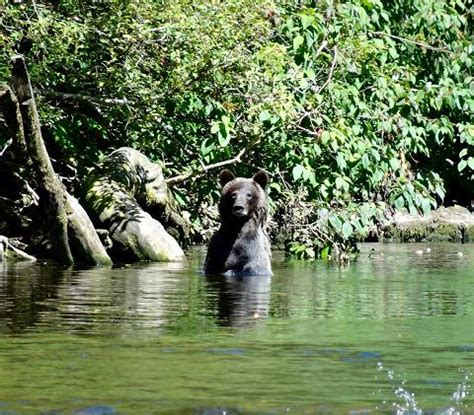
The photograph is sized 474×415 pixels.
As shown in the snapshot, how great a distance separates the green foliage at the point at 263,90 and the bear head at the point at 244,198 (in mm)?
869

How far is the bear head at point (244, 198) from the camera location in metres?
15.5

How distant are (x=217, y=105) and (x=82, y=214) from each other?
227 centimetres

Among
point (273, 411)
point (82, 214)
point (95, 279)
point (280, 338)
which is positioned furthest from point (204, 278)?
point (273, 411)

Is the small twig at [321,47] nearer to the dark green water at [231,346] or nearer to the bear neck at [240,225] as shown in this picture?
the bear neck at [240,225]

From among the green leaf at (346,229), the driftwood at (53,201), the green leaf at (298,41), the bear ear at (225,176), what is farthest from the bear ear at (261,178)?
the driftwood at (53,201)

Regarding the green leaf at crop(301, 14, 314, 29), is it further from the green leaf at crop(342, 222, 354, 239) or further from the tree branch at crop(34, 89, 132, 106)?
the green leaf at crop(342, 222, 354, 239)

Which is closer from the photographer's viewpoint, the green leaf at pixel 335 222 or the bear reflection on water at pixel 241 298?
the bear reflection on water at pixel 241 298

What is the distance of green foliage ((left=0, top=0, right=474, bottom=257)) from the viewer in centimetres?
1595

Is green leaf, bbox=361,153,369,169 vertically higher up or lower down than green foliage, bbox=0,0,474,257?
lower down

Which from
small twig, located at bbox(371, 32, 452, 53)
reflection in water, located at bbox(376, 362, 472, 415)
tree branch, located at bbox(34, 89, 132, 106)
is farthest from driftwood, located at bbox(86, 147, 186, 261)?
reflection in water, located at bbox(376, 362, 472, 415)

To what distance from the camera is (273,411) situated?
233 inches

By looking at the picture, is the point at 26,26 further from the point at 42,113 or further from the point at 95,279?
the point at 95,279

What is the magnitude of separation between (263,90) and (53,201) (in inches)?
119

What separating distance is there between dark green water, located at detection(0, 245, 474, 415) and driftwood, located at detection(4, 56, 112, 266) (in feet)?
6.82
